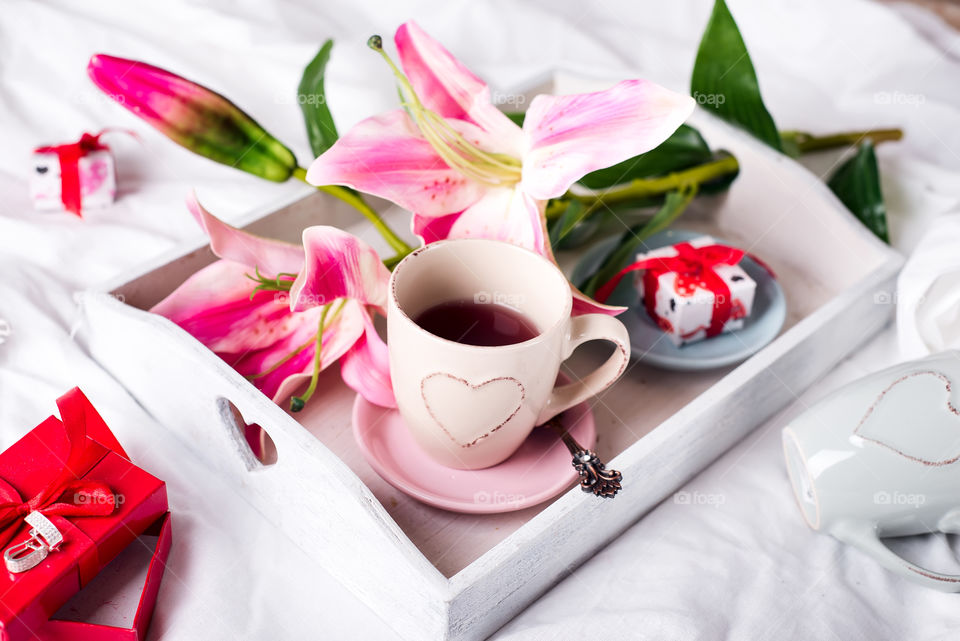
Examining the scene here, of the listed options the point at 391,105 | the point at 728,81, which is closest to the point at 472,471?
the point at 728,81

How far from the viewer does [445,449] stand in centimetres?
59

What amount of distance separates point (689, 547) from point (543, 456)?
12 centimetres

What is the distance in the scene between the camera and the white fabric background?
1.97 ft

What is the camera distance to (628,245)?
2.52 feet

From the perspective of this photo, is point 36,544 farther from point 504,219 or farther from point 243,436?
point 504,219

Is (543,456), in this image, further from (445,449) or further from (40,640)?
(40,640)

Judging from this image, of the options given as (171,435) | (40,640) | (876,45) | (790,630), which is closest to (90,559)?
(40,640)

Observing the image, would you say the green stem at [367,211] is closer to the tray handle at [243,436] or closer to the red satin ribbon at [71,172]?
the tray handle at [243,436]

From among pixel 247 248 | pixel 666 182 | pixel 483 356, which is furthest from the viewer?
pixel 666 182

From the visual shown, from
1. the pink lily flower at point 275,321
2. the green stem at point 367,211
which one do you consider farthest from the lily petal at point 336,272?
the green stem at point 367,211

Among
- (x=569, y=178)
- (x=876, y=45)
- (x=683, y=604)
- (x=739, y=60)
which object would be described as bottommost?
(x=876, y=45)

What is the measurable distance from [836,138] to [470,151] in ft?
1.69

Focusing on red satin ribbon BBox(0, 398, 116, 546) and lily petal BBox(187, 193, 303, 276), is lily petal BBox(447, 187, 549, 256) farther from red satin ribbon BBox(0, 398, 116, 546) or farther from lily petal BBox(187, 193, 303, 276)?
red satin ribbon BBox(0, 398, 116, 546)

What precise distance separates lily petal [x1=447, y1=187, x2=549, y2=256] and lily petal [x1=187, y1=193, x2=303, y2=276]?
0.12 metres
